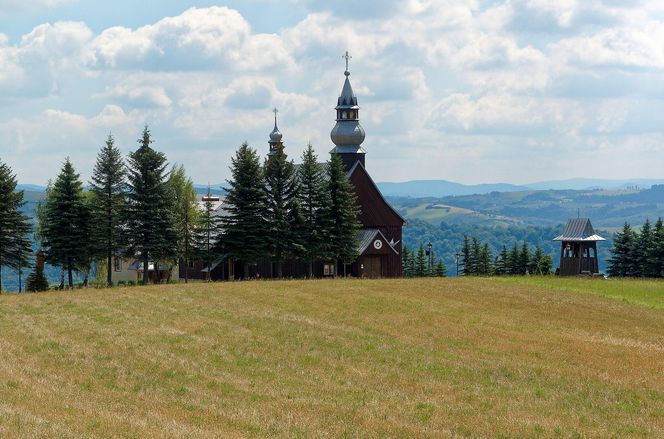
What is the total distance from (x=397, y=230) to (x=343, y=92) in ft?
48.3

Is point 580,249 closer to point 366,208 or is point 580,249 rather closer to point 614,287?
point 366,208

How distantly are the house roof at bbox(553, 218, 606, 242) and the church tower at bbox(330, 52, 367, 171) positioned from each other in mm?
21180

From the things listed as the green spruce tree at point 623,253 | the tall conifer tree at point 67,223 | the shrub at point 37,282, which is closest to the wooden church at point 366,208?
the tall conifer tree at point 67,223

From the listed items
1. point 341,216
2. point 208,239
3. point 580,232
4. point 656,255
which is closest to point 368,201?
point 341,216

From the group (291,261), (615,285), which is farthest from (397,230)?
(615,285)

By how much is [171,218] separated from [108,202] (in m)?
4.73

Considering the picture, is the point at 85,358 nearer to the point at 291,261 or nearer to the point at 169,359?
the point at 169,359

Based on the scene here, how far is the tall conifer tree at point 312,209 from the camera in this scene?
68000mm

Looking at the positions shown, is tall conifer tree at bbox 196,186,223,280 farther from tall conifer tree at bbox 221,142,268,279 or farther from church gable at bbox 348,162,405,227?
church gable at bbox 348,162,405,227

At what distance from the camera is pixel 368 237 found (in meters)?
78.9

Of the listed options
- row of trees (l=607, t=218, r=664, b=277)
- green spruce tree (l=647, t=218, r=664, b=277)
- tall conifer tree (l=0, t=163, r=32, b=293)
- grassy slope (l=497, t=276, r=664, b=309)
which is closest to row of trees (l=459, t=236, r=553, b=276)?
row of trees (l=607, t=218, r=664, b=277)

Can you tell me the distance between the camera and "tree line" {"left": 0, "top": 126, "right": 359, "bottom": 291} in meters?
61.5

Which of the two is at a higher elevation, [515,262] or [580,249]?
[580,249]

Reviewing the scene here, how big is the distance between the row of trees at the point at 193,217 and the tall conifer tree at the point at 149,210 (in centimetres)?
7
